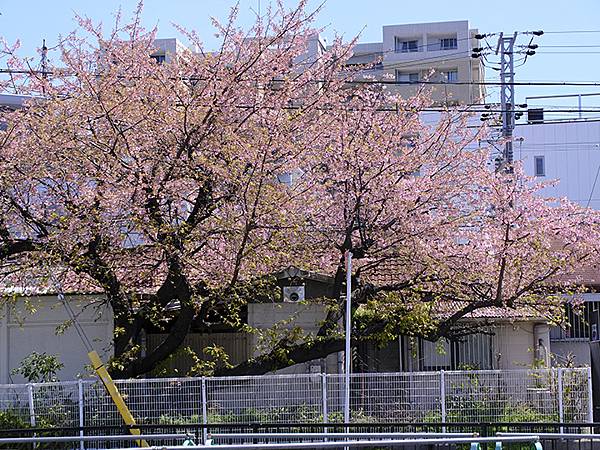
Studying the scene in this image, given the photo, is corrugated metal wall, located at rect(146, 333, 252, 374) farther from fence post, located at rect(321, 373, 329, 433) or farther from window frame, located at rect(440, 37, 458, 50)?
window frame, located at rect(440, 37, 458, 50)

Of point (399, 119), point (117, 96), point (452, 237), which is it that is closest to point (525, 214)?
point (452, 237)

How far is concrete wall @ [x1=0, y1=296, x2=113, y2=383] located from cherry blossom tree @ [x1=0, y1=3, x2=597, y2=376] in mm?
1087

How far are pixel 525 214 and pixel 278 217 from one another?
→ 4486 mm

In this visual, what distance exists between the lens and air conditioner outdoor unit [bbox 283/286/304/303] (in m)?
17.2

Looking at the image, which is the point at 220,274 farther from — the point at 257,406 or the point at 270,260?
the point at 257,406

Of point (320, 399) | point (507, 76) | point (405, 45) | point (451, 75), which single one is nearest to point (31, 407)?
point (320, 399)

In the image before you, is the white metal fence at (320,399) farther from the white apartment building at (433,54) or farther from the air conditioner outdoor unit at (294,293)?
the white apartment building at (433,54)

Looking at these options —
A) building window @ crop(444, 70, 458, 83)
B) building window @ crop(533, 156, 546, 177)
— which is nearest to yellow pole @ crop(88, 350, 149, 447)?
building window @ crop(533, 156, 546, 177)

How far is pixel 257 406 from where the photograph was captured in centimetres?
1509

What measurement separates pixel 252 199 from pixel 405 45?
40275mm

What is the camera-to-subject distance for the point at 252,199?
15.2 metres

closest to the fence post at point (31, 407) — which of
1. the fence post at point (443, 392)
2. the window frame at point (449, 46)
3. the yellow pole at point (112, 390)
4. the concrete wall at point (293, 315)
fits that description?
the yellow pole at point (112, 390)

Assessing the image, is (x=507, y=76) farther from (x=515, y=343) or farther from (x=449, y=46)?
(x=449, y=46)

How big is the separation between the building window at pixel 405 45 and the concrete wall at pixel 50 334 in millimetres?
38097
